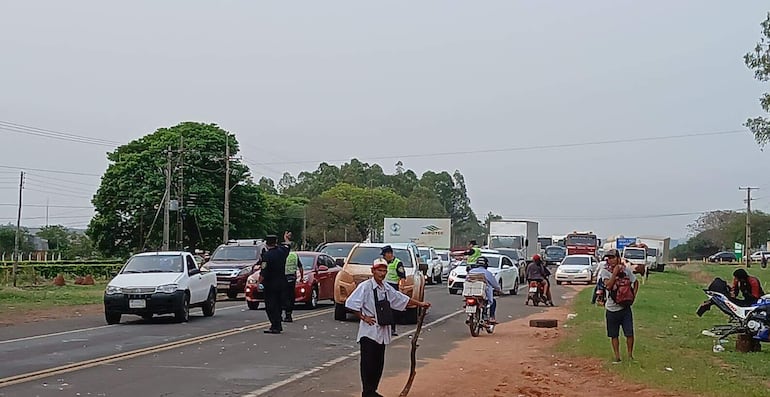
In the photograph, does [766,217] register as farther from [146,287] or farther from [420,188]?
[146,287]

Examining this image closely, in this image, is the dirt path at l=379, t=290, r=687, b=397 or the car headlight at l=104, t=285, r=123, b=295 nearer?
the dirt path at l=379, t=290, r=687, b=397

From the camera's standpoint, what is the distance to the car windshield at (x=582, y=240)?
72500mm

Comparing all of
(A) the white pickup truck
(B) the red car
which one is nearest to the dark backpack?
(A) the white pickup truck

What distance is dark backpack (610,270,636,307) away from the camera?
1391 centimetres

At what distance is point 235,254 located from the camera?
32.2 metres

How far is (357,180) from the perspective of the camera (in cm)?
12219

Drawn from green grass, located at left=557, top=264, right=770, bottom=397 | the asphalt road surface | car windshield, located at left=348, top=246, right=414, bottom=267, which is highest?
car windshield, located at left=348, top=246, right=414, bottom=267

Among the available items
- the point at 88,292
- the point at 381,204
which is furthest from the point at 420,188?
the point at 88,292

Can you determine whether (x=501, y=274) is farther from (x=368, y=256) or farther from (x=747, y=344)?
(x=747, y=344)

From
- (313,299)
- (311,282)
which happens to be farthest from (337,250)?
(311,282)

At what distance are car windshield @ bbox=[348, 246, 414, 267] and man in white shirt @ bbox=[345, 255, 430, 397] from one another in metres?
12.2

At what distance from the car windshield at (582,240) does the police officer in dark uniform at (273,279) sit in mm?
55839

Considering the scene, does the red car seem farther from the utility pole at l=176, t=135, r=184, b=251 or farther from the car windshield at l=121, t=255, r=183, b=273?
the utility pole at l=176, t=135, r=184, b=251

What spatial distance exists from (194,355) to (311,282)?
34.8 ft
